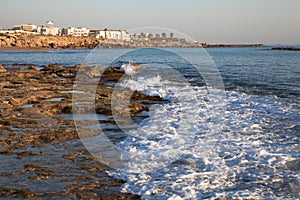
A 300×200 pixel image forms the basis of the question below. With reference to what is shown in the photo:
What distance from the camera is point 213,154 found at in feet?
21.8

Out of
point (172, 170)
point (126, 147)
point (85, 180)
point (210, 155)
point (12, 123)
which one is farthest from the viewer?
point (12, 123)

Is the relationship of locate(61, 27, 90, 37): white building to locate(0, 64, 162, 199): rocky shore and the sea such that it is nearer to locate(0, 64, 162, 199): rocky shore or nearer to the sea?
locate(0, 64, 162, 199): rocky shore

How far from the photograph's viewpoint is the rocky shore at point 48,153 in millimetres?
4867

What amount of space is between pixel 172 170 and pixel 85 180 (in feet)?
5.02

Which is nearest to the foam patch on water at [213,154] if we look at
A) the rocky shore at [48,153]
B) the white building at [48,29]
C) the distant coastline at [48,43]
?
the rocky shore at [48,153]

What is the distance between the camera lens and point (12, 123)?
8945 millimetres

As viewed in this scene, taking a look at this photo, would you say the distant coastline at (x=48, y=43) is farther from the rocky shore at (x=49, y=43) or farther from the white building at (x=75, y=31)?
the white building at (x=75, y=31)

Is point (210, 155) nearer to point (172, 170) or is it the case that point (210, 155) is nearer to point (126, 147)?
point (172, 170)

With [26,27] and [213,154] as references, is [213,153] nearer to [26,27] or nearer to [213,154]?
[213,154]

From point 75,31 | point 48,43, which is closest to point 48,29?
point 75,31

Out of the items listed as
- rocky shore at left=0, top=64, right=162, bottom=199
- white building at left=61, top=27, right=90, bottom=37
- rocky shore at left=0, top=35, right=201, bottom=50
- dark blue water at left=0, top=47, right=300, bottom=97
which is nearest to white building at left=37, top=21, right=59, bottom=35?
white building at left=61, top=27, right=90, bottom=37

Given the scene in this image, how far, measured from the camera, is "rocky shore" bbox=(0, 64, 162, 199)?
4.87m

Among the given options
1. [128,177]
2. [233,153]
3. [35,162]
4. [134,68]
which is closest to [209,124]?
[233,153]

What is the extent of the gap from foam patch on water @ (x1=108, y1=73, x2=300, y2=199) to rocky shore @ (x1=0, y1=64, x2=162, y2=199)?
50 centimetres
